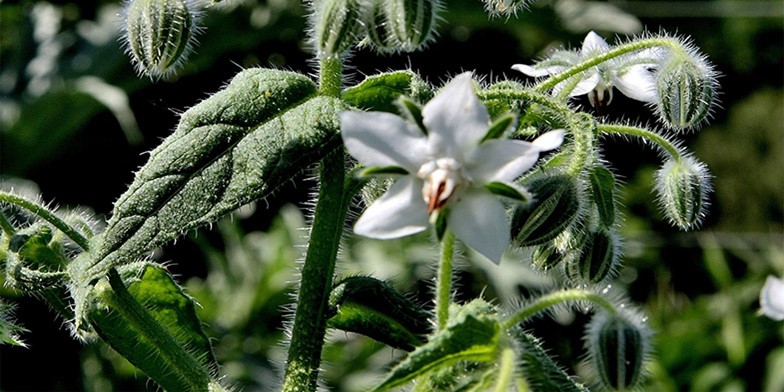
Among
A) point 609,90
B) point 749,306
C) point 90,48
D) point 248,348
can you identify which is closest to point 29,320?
point 248,348

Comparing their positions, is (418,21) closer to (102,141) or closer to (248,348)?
(248,348)

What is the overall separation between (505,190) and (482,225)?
0.04 metres

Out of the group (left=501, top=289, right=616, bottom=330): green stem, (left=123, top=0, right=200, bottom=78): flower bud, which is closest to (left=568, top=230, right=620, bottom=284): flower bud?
(left=501, top=289, right=616, bottom=330): green stem

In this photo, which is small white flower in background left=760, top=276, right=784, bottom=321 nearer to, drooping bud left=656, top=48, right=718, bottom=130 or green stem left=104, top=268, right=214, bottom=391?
drooping bud left=656, top=48, right=718, bottom=130

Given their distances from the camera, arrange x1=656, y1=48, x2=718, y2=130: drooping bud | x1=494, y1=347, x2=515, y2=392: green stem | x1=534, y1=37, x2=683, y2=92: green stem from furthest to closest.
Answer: x1=656, y1=48, x2=718, y2=130: drooping bud
x1=534, y1=37, x2=683, y2=92: green stem
x1=494, y1=347, x2=515, y2=392: green stem

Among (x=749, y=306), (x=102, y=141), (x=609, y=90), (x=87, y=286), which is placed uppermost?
(x=102, y=141)

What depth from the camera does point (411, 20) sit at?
1037 millimetres

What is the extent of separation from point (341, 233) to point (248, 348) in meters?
2.95

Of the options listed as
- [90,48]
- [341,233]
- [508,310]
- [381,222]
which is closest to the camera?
[381,222]

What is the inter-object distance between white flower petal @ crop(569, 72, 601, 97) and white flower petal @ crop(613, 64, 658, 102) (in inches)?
1.2

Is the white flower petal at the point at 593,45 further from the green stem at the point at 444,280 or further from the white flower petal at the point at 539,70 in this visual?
the green stem at the point at 444,280

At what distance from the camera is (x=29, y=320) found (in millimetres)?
4410

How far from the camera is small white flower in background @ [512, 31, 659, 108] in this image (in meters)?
1.31

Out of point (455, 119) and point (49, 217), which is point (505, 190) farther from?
point (49, 217)
